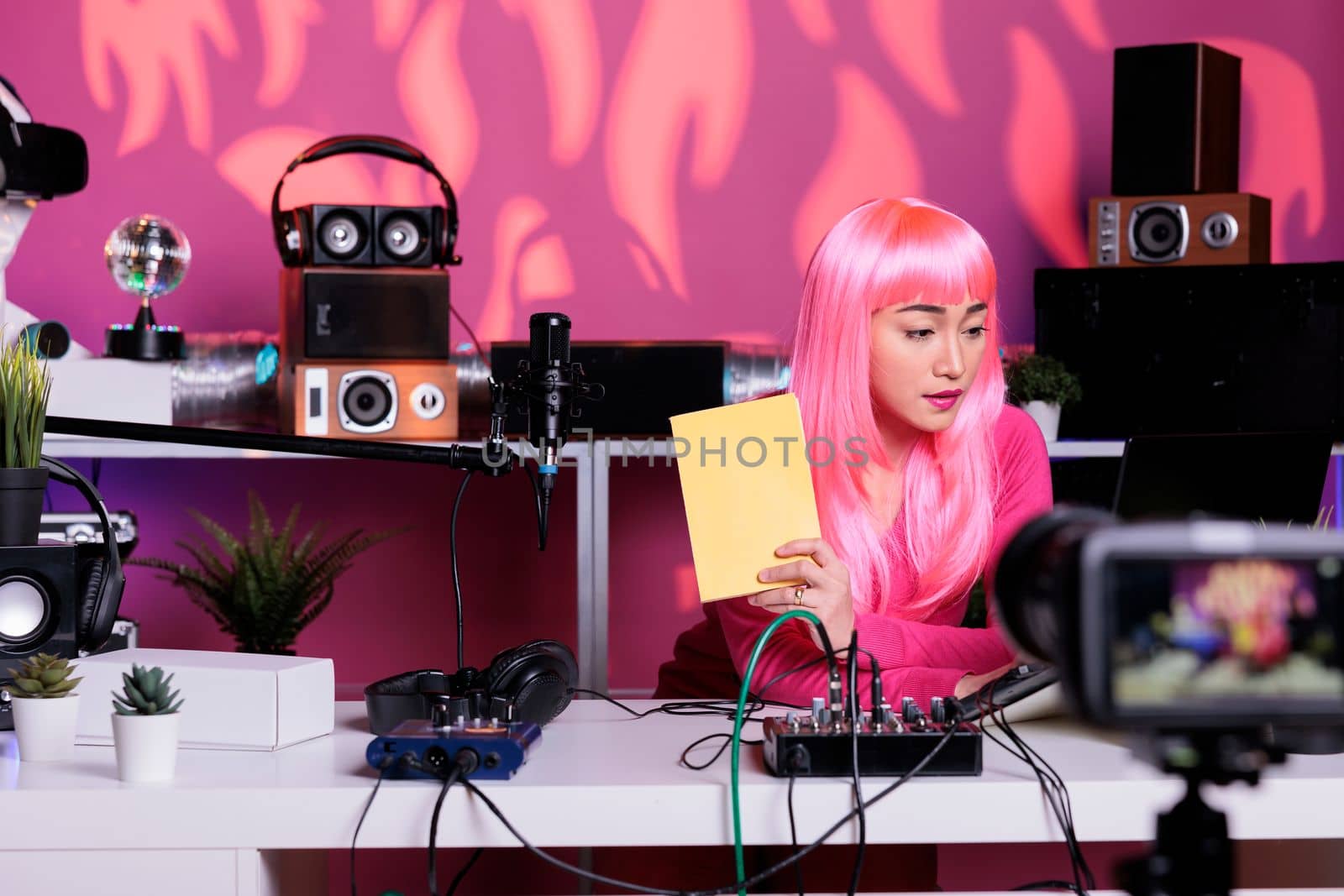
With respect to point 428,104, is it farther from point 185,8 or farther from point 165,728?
point 165,728

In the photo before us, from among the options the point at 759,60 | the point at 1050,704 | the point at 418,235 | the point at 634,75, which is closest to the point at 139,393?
the point at 418,235

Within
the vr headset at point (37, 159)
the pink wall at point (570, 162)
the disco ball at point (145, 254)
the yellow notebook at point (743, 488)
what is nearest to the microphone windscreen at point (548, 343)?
the yellow notebook at point (743, 488)

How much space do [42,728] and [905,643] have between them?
2.85 feet

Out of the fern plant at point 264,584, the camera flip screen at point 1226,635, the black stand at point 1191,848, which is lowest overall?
the fern plant at point 264,584

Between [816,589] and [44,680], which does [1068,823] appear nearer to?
[816,589]

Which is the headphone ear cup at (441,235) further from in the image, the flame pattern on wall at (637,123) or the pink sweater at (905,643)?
the pink sweater at (905,643)

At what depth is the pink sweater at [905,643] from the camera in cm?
136

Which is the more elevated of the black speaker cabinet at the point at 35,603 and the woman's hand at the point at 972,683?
the black speaker cabinet at the point at 35,603

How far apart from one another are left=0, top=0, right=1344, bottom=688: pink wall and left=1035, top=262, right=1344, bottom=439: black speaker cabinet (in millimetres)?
378

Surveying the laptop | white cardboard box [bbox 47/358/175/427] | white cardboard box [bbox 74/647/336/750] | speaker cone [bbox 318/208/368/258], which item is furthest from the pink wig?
white cardboard box [bbox 47/358/175/427]

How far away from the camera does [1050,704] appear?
1221 mm

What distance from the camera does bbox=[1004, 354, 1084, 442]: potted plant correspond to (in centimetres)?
267

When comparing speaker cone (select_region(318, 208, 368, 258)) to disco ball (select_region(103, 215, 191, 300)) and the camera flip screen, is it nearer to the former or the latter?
disco ball (select_region(103, 215, 191, 300))

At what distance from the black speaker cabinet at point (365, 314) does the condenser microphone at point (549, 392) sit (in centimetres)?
153
